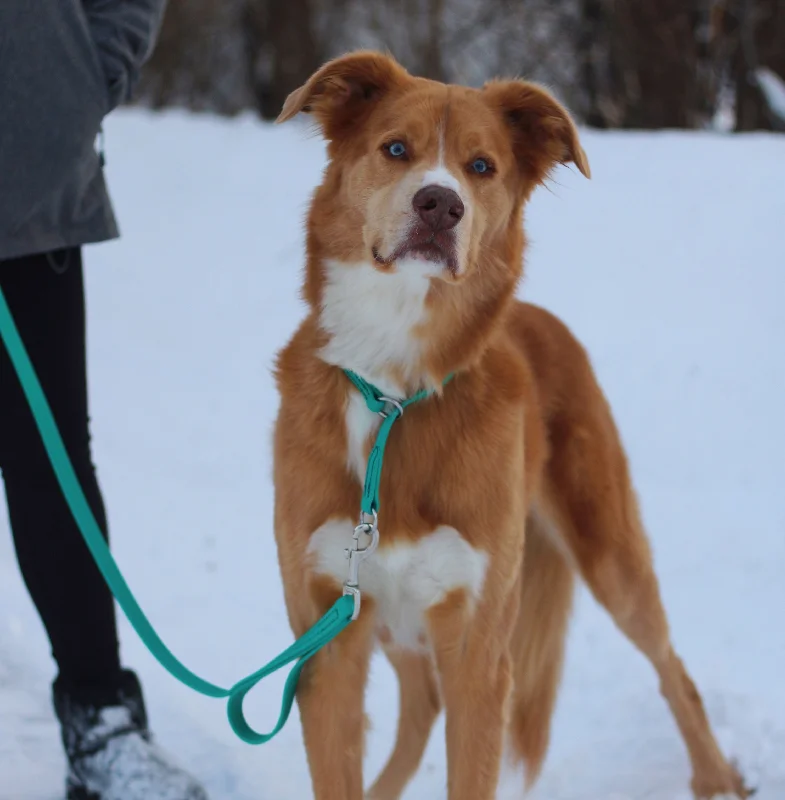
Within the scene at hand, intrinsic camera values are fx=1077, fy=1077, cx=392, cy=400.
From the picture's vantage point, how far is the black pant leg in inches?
90.6

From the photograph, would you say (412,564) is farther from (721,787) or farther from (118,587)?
(721,787)

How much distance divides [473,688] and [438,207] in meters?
0.99

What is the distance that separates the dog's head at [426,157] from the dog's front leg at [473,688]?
70cm

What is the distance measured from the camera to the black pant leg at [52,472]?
230cm

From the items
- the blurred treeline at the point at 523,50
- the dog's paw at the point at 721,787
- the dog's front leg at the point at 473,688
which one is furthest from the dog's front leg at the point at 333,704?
the blurred treeline at the point at 523,50

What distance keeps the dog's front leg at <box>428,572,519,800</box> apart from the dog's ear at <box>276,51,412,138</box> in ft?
3.58

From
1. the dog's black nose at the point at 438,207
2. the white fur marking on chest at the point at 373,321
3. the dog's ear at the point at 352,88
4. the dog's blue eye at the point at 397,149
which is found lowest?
the white fur marking on chest at the point at 373,321

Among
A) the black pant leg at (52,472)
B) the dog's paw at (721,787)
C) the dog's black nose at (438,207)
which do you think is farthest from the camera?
the dog's paw at (721,787)

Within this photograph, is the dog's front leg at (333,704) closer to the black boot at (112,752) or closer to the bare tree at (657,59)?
the black boot at (112,752)

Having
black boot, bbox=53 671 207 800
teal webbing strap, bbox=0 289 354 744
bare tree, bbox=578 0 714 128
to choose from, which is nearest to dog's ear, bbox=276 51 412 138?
teal webbing strap, bbox=0 289 354 744

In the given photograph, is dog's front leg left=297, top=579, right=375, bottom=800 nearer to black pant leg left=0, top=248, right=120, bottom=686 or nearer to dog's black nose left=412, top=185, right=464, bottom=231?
black pant leg left=0, top=248, right=120, bottom=686

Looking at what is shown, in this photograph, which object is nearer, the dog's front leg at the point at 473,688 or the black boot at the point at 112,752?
the dog's front leg at the point at 473,688

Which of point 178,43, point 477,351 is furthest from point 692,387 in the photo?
point 178,43

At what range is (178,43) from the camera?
12.4 meters
